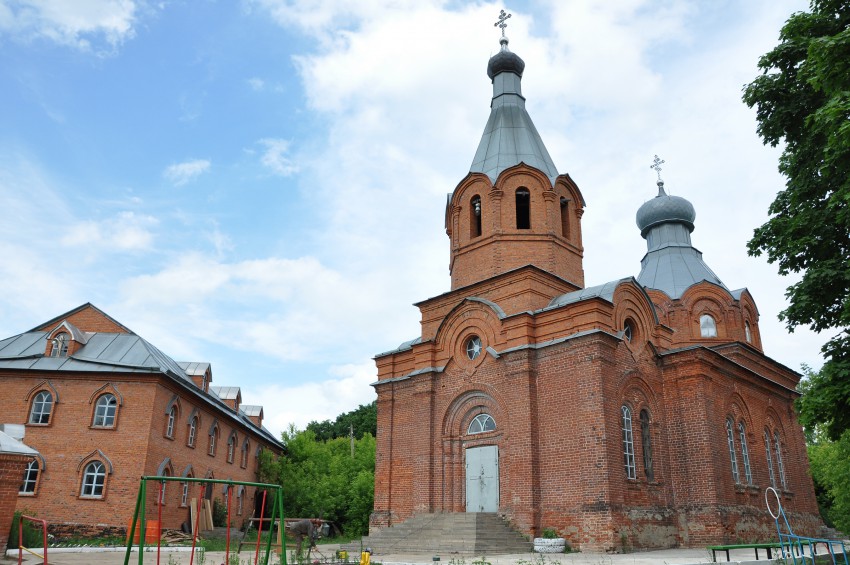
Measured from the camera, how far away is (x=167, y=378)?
66.0ft

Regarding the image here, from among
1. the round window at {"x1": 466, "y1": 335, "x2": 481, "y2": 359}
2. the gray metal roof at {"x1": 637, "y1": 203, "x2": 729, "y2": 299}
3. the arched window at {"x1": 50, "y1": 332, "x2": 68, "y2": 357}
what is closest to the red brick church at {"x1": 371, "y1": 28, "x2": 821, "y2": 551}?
the round window at {"x1": 466, "y1": 335, "x2": 481, "y2": 359}

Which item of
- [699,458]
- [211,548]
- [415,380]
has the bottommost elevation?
[211,548]

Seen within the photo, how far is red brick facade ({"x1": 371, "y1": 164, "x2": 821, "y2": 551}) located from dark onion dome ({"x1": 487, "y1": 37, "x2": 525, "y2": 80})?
14.9ft

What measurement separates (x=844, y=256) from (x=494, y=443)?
858 centimetres

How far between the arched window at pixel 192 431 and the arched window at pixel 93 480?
3.57 metres

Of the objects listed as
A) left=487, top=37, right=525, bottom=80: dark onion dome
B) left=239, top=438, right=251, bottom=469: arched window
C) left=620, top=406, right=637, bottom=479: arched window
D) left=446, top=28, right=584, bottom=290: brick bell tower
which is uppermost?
left=487, top=37, right=525, bottom=80: dark onion dome

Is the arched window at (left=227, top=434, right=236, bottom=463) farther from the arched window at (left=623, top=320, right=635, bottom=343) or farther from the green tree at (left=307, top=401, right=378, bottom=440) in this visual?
the green tree at (left=307, top=401, right=378, bottom=440)

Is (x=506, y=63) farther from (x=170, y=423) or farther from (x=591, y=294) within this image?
(x=170, y=423)

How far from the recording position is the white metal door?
631 inches

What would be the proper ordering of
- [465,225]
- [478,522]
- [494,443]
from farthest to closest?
[465,225] → [494,443] → [478,522]

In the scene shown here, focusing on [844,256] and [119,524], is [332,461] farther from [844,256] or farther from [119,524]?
[844,256]

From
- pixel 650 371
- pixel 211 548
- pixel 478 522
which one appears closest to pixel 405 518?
pixel 478 522

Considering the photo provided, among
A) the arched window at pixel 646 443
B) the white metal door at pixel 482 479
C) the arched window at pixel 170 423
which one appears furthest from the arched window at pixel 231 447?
the arched window at pixel 646 443

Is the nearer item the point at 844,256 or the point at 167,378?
the point at 844,256
